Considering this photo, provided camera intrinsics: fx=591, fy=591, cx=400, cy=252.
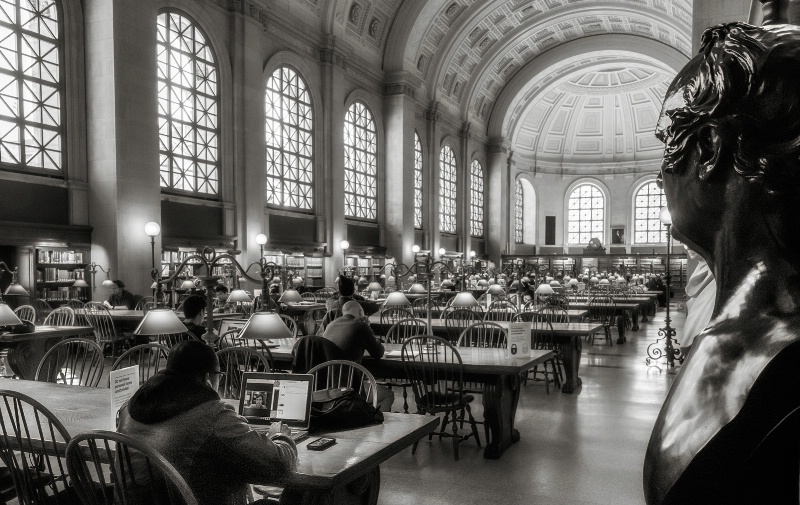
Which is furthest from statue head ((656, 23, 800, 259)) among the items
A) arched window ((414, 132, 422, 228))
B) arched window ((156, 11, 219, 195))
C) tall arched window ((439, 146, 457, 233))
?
tall arched window ((439, 146, 457, 233))

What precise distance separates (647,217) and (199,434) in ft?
123

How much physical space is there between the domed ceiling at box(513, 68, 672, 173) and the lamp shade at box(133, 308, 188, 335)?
31305 mm

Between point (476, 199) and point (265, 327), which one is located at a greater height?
point (476, 199)

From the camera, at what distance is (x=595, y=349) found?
11.4 metres

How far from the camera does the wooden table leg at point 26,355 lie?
6.93 m

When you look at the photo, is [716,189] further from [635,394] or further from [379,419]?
[635,394]

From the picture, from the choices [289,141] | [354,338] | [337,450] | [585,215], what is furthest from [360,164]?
[585,215]

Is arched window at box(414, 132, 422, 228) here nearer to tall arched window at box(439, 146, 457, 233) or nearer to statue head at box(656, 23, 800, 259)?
tall arched window at box(439, 146, 457, 233)

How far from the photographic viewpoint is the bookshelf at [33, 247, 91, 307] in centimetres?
1116

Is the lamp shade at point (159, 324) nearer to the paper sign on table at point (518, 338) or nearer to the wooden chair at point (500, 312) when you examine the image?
the paper sign on table at point (518, 338)

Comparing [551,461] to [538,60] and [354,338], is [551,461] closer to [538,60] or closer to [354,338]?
[354,338]

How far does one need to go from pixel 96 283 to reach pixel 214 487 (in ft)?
36.1

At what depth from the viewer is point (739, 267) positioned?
60 cm

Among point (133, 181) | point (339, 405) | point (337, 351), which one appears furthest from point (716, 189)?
point (133, 181)
